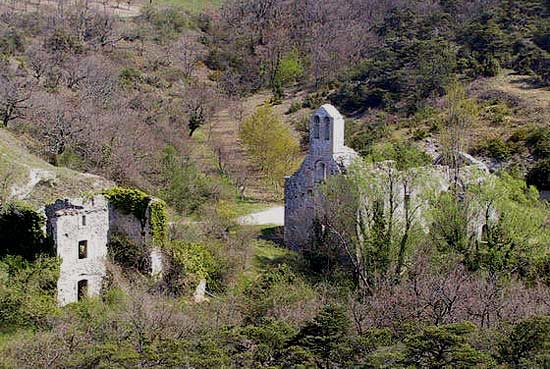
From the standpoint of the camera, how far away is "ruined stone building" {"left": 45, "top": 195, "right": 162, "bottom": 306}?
30.0 meters

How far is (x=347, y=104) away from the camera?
209 feet

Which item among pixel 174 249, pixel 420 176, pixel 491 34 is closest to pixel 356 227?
pixel 420 176

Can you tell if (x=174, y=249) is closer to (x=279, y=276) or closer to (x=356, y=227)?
(x=279, y=276)

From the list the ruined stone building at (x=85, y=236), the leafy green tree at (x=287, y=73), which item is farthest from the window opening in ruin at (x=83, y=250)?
the leafy green tree at (x=287, y=73)

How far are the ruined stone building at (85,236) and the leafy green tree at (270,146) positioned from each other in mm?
18319

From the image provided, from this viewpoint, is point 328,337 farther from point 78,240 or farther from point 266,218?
point 266,218

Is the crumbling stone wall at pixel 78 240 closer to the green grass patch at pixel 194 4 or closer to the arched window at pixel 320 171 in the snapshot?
the arched window at pixel 320 171

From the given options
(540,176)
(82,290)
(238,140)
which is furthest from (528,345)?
(238,140)

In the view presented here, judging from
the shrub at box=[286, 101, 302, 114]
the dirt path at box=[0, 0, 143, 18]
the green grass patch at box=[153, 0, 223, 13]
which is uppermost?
the green grass patch at box=[153, 0, 223, 13]

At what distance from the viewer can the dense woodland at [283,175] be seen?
2516cm

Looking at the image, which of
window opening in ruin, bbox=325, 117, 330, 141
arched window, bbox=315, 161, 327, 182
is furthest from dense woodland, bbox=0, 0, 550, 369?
window opening in ruin, bbox=325, 117, 330, 141

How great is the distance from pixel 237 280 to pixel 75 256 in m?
5.85

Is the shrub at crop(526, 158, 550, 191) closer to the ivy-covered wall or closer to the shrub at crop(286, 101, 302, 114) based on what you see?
the shrub at crop(286, 101, 302, 114)

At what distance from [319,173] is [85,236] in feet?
32.6
